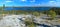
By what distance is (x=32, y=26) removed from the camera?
93cm

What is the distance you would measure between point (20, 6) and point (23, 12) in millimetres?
65

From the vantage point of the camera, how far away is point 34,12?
949mm

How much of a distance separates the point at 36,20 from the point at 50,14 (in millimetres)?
151

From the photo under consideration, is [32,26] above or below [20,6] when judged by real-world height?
below

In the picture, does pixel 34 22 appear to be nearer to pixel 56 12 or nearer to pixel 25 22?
pixel 25 22

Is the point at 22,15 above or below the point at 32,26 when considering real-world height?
above

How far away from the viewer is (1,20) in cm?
93

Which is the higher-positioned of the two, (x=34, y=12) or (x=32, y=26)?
(x=34, y=12)

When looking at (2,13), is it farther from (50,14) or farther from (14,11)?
(50,14)

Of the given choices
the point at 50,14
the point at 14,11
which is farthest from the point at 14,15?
the point at 50,14

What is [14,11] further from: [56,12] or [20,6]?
[56,12]

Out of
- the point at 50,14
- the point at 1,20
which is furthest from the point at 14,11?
the point at 50,14

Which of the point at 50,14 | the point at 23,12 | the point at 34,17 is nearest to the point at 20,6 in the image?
the point at 23,12

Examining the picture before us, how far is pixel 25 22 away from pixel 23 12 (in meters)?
0.10
